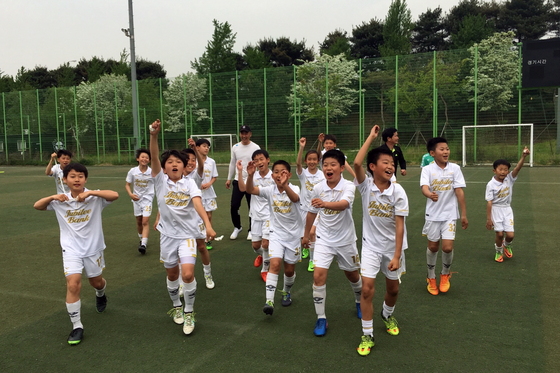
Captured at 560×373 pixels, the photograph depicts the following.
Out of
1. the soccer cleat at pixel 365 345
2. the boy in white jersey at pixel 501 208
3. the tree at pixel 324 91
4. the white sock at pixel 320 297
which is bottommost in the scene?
the soccer cleat at pixel 365 345

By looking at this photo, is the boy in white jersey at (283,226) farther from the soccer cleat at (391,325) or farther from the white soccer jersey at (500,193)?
the white soccer jersey at (500,193)

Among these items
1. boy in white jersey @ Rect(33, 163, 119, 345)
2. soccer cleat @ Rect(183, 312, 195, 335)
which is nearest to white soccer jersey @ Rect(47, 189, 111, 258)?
boy in white jersey @ Rect(33, 163, 119, 345)

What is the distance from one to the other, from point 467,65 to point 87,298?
25.5 meters

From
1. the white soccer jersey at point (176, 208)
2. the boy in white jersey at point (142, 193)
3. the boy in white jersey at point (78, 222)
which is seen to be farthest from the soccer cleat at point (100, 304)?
the boy in white jersey at point (142, 193)

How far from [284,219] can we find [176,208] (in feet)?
3.86

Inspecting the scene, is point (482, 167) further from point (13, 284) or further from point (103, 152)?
point (103, 152)

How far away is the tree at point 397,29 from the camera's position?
4922 cm

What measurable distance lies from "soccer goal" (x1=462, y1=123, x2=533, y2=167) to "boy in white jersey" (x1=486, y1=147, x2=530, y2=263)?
61.0 feet

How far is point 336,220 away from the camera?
14.6ft

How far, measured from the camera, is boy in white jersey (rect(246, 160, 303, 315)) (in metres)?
4.98

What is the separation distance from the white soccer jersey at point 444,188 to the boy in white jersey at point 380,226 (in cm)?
157

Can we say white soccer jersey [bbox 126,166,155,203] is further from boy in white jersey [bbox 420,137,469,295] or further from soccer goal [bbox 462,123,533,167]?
soccer goal [bbox 462,123,533,167]

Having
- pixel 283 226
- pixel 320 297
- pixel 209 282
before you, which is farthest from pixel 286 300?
pixel 209 282

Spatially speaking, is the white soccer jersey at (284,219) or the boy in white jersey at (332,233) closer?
the boy in white jersey at (332,233)
